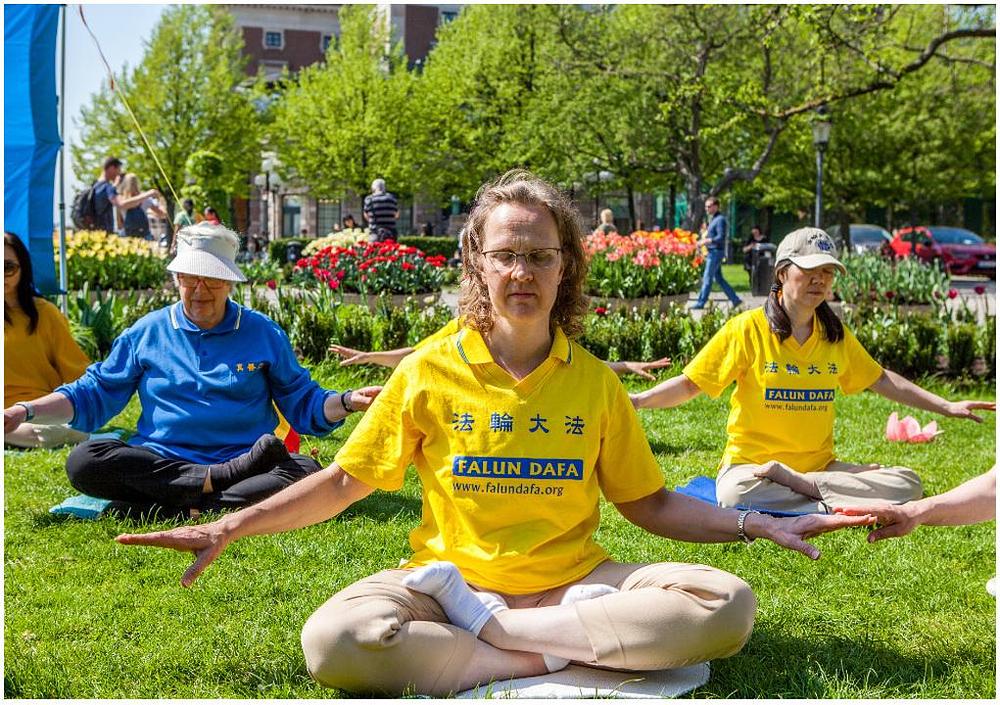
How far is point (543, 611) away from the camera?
3146 mm

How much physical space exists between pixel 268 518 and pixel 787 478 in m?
2.36

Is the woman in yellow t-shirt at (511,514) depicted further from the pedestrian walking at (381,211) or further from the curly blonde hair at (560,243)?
the pedestrian walking at (381,211)

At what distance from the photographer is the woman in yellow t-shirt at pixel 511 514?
310 cm

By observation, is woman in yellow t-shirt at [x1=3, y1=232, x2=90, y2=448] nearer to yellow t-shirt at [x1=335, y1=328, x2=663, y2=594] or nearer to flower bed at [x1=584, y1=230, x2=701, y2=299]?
yellow t-shirt at [x1=335, y1=328, x2=663, y2=594]

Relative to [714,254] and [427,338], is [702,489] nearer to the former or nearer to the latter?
[427,338]

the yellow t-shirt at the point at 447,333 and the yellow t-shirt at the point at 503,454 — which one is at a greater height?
the yellow t-shirt at the point at 447,333

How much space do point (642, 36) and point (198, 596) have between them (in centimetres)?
2713

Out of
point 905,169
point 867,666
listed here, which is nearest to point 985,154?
point 905,169

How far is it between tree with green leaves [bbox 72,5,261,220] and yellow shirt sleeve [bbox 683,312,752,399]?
33.9 meters

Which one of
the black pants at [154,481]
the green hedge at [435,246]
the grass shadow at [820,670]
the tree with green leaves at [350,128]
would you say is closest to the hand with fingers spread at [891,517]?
the grass shadow at [820,670]

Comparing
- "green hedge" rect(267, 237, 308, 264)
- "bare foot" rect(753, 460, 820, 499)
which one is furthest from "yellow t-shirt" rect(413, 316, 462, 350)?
"green hedge" rect(267, 237, 308, 264)

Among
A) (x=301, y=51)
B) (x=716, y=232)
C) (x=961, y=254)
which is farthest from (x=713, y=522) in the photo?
(x=301, y=51)

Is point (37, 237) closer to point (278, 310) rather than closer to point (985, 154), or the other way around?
point (278, 310)

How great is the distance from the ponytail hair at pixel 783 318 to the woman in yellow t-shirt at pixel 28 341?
408 cm
